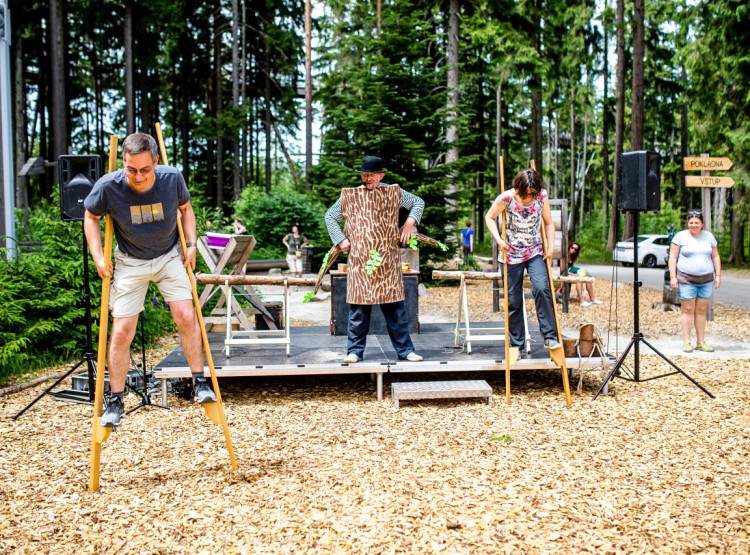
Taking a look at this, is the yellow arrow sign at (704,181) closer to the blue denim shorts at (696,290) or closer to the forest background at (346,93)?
the blue denim shorts at (696,290)

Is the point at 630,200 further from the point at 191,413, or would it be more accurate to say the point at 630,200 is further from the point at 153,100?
the point at 153,100

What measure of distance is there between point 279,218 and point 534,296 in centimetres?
1755

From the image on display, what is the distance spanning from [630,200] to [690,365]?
246 centimetres

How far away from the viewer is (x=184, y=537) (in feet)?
11.3

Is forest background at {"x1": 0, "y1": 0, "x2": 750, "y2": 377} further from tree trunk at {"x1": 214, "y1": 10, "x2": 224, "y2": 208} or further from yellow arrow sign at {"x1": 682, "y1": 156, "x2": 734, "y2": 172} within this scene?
yellow arrow sign at {"x1": 682, "y1": 156, "x2": 734, "y2": 172}

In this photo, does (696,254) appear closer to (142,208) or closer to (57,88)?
(142,208)

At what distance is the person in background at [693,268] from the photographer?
8.45m

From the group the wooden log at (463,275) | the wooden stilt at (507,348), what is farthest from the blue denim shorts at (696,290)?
the wooden stilt at (507,348)

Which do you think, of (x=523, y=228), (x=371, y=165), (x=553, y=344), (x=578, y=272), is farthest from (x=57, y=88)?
(x=553, y=344)

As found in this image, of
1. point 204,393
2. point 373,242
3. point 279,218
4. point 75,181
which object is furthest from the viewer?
point 279,218

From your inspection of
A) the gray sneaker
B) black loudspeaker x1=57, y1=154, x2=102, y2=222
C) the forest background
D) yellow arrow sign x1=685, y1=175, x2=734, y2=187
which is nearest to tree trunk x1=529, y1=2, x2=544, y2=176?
the forest background

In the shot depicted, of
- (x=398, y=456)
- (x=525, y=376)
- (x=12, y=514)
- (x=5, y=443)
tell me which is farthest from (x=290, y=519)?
(x=525, y=376)

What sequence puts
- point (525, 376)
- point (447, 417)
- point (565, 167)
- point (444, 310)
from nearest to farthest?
1. point (447, 417)
2. point (525, 376)
3. point (444, 310)
4. point (565, 167)

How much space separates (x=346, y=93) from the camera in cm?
2462
